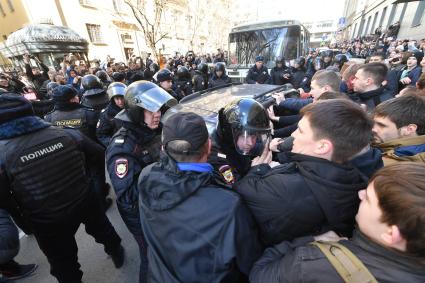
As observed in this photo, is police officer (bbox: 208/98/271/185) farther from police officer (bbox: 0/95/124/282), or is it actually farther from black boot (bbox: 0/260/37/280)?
black boot (bbox: 0/260/37/280)

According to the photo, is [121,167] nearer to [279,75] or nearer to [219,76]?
[219,76]

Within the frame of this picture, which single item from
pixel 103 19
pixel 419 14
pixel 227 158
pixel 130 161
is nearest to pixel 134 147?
pixel 130 161

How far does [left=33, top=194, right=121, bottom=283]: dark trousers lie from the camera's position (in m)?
1.91

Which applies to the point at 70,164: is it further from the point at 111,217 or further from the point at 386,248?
the point at 386,248

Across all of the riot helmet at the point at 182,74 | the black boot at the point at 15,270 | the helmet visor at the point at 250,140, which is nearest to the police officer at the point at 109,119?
the black boot at the point at 15,270

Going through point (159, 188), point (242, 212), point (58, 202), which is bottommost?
point (58, 202)

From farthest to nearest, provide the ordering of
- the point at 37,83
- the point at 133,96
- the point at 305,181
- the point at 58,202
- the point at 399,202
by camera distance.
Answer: the point at 37,83, the point at 133,96, the point at 58,202, the point at 305,181, the point at 399,202

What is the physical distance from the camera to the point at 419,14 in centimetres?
1471

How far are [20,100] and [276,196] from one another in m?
1.92

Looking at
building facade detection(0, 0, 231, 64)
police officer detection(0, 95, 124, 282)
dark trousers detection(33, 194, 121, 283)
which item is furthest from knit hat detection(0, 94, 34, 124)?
building facade detection(0, 0, 231, 64)

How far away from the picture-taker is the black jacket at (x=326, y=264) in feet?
2.52

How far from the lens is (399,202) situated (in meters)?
0.76

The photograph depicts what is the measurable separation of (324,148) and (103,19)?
76.8 ft

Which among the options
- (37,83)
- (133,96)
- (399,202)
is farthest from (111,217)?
(37,83)
